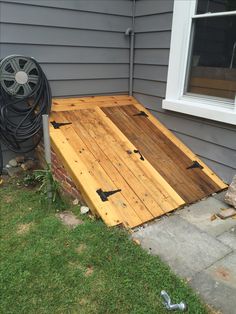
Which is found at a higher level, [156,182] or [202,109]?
[202,109]

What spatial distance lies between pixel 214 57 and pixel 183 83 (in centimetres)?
44

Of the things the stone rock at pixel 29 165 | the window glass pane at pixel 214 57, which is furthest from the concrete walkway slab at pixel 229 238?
the stone rock at pixel 29 165

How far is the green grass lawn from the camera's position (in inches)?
66.1

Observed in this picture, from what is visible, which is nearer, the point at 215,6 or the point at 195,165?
the point at 215,6

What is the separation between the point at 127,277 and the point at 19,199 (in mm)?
1447

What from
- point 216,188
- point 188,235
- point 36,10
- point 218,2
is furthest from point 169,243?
point 36,10

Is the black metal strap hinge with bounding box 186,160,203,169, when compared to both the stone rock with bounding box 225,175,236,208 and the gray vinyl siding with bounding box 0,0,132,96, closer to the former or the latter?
the stone rock with bounding box 225,175,236,208

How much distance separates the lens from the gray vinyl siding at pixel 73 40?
3043 millimetres

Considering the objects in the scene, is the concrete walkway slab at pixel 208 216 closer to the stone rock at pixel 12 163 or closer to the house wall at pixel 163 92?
the house wall at pixel 163 92

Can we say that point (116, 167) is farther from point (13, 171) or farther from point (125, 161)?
point (13, 171)

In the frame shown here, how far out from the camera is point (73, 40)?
11.2 feet

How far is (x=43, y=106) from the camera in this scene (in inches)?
123

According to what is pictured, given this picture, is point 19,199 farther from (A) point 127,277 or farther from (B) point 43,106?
(A) point 127,277

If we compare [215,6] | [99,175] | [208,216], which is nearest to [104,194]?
[99,175]
